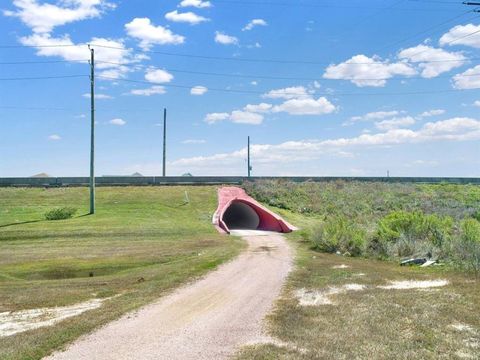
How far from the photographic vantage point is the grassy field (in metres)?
13.5

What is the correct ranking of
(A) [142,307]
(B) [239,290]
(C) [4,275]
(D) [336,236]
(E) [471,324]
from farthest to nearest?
(D) [336,236]
(C) [4,275]
(B) [239,290]
(A) [142,307]
(E) [471,324]

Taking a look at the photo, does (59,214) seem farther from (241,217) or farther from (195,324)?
(195,324)

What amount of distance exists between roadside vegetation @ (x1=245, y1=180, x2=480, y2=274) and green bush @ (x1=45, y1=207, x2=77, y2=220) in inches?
704

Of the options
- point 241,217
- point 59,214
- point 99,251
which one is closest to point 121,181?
point 241,217

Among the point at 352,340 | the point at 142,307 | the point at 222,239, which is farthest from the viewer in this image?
the point at 222,239

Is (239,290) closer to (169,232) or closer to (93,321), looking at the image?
(93,321)

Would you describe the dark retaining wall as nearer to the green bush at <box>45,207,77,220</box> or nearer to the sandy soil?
the green bush at <box>45,207,77,220</box>

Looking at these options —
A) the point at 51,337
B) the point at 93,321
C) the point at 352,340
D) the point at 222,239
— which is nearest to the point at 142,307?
the point at 93,321

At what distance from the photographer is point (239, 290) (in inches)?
603

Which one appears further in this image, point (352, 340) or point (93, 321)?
point (93, 321)

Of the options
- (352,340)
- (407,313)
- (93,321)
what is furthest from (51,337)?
(407,313)

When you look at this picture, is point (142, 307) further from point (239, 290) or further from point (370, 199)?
point (370, 199)

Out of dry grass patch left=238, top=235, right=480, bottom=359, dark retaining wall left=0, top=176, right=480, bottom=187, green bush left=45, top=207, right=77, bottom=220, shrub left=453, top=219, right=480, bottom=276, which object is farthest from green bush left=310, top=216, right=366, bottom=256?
dark retaining wall left=0, top=176, right=480, bottom=187

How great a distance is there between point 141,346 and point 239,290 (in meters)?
6.00
